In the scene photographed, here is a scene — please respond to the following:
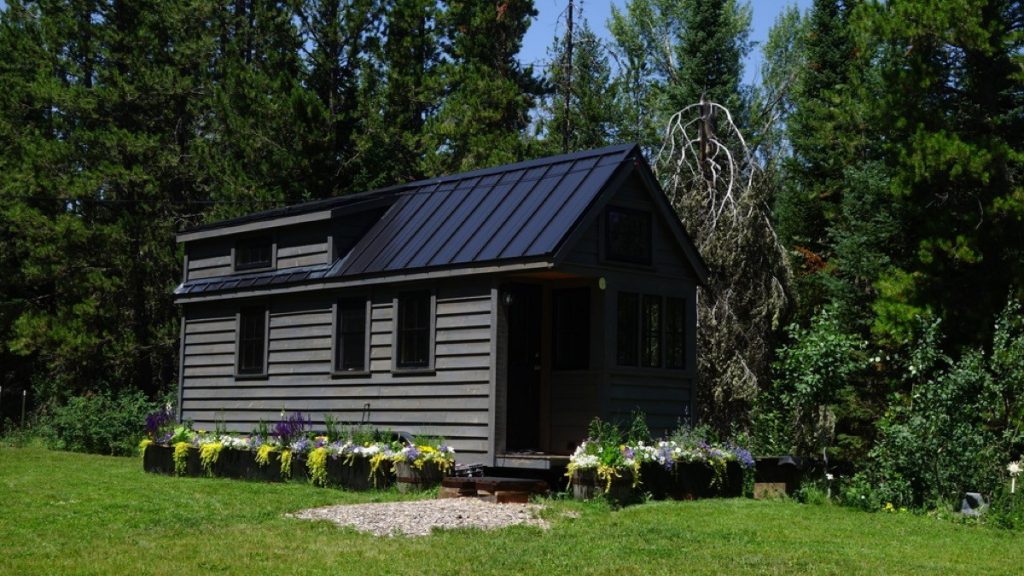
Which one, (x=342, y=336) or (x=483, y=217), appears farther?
(x=342, y=336)

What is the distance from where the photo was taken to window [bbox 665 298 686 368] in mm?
17031

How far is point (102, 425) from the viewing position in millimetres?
24281

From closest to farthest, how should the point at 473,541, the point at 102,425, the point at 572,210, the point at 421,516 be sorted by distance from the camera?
the point at 473,541, the point at 421,516, the point at 572,210, the point at 102,425

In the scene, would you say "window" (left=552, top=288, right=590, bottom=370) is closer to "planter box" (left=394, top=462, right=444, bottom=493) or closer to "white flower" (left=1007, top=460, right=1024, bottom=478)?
"planter box" (left=394, top=462, right=444, bottom=493)

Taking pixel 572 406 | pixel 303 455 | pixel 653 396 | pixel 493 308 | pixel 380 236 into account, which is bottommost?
pixel 303 455

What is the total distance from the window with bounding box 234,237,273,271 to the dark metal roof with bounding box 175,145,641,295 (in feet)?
1.40

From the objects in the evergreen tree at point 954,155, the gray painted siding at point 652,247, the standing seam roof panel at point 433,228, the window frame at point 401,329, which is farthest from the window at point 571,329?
the evergreen tree at point 954,155

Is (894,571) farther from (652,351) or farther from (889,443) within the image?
(652,351)

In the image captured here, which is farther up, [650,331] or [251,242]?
[251,242]

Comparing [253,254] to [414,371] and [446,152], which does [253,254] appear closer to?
[414,371]

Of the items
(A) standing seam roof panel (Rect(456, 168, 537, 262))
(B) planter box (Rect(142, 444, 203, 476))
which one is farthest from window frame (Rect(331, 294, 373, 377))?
(B) planter box (Rect(142, 444, 203, 476))

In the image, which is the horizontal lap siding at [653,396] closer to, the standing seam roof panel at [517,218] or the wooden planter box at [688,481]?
the wooden planter box at [688,481]

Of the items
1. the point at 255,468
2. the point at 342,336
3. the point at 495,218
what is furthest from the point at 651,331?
the point at 255,468

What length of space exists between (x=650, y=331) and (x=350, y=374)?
443 centimetres
